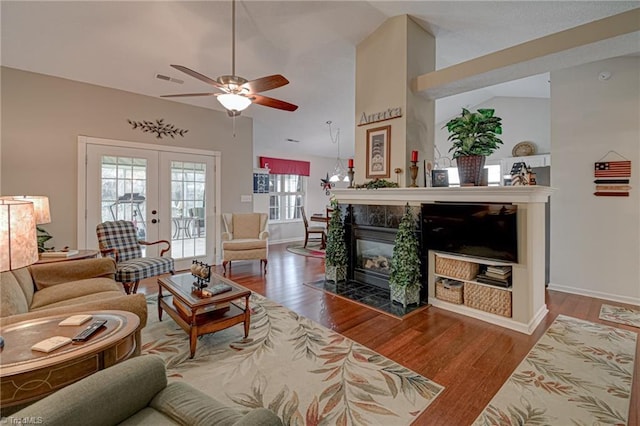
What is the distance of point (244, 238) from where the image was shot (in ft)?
18.2

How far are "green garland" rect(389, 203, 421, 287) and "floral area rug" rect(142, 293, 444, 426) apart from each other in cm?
113

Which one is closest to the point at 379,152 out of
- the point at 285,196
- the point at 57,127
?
the point at 57,127

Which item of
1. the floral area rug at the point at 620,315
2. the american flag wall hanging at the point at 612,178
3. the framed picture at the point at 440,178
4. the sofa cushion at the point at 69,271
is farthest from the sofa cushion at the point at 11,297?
the american flag wall hanging at the point at 612,178

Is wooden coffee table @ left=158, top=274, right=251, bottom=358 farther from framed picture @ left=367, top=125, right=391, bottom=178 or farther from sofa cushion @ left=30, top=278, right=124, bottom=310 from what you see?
framed picture @ left=367, top=125, right=391, bottom=178

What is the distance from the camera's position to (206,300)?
8.09 ft

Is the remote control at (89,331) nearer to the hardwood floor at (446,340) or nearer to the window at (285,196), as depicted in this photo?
the hardwood floor at (446,340)

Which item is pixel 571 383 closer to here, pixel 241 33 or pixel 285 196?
pixel 241 33

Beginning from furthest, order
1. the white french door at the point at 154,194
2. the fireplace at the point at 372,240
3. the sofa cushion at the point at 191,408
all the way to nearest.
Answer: the white french door at the point at 154,194, the fireplace at the point at 372,240, the sofa cushion at the point at 191,408

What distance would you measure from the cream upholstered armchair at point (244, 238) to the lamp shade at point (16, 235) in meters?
3.71

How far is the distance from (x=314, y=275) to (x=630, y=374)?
12.1 ft

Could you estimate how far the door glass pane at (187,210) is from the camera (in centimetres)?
521

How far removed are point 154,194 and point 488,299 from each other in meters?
5.07

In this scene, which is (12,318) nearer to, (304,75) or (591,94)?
(304,75)

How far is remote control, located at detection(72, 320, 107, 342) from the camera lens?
1.41 m
